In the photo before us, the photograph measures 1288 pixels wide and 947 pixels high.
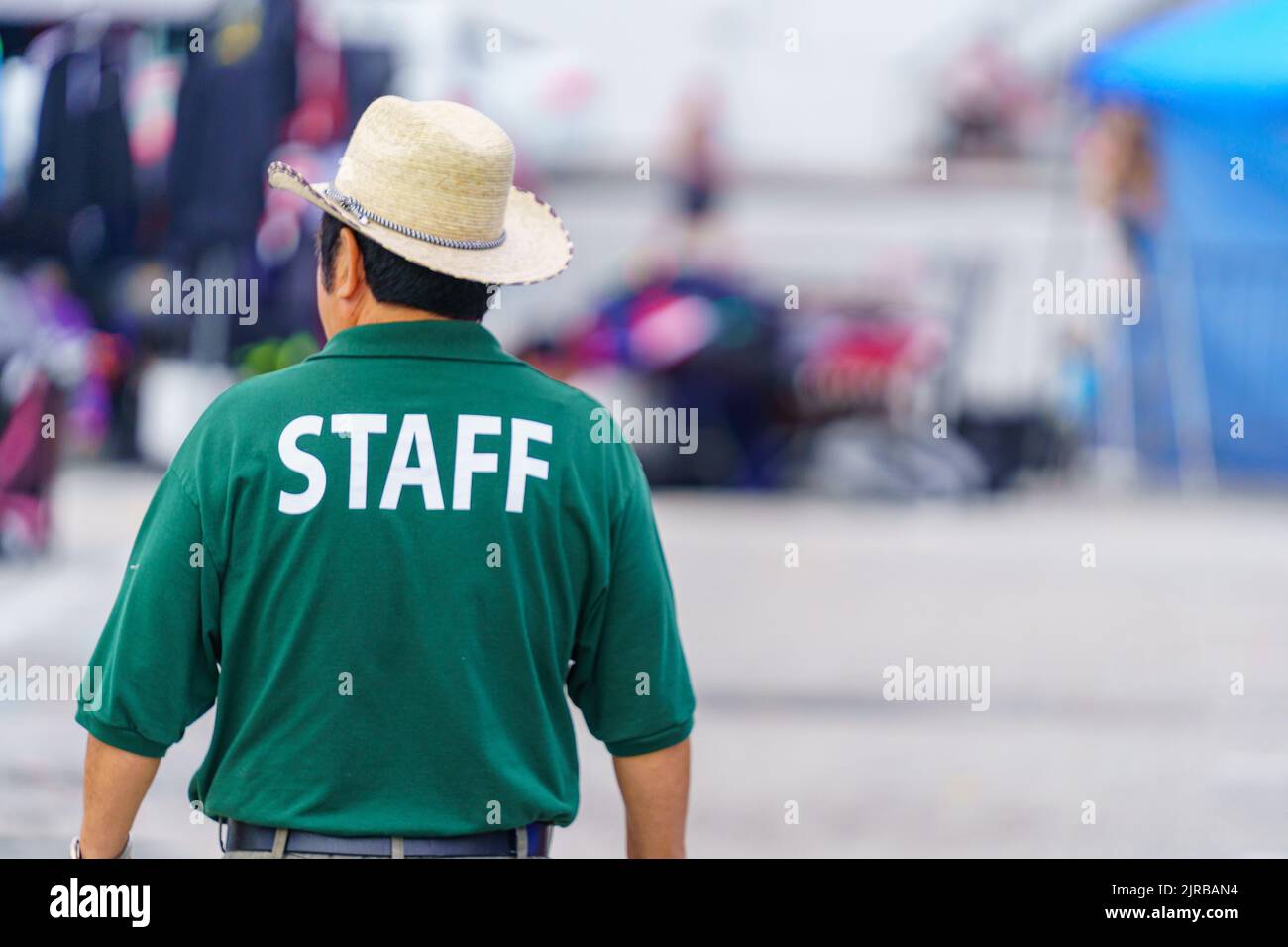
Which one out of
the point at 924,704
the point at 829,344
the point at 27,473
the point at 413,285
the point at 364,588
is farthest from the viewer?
the point at 829,344

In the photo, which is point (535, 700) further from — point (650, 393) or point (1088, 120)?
point (1088, 120)

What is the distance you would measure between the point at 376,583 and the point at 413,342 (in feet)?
1.06

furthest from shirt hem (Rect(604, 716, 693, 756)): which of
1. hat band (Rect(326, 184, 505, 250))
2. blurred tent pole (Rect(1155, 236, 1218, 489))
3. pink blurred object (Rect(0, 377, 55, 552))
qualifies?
blurred tent pole (Rect(1155, 236, 1218, 489))

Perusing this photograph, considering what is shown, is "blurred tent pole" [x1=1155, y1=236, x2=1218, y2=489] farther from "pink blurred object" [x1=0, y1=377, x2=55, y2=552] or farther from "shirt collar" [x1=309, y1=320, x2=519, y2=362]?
"shirt collar" [x1=309, y1=320, x2=519, y2=362]

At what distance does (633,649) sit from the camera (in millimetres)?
2307

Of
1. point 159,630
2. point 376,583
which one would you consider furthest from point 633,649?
point 159,630

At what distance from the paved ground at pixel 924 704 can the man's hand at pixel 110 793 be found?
2.51 m

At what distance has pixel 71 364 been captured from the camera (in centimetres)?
952

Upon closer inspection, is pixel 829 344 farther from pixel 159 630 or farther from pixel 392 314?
pixel 159 630

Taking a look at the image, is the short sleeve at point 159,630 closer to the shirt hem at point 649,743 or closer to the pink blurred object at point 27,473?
the shirt hem at point 649,743

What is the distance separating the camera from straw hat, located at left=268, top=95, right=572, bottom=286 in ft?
7.30

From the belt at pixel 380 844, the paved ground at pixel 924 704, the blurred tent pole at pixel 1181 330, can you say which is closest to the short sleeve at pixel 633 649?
the belt at pixel 380 844
